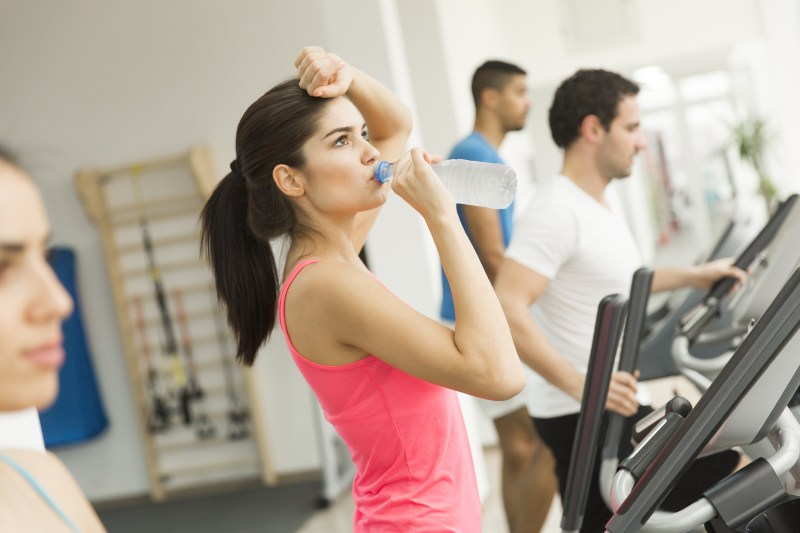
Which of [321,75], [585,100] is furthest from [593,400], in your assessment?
[585,100]

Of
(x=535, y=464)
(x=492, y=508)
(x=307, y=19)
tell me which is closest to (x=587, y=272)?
(x=535, y=464)

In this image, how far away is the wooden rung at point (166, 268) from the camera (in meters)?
5.00

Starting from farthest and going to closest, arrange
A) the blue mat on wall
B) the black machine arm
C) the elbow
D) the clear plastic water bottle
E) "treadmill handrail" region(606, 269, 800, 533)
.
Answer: the blue mat on wall
the black machine arm
the clear plastic water bottle
the elbow
"treadmill handrail" region(606, 269, 800, 533)

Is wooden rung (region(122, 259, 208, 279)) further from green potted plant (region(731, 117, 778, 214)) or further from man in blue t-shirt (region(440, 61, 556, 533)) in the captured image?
green potted plant (region(731, 117, 778, 214))

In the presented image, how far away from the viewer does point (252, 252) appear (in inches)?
58.9

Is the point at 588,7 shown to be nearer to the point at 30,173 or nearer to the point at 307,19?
the point at 307,19

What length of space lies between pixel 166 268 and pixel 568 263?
329 cm

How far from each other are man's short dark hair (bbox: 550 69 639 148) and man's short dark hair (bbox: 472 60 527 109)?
912mm

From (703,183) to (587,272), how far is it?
7831 mm

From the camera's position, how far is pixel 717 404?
3.36 feet

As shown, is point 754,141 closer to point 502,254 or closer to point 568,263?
point 502,254

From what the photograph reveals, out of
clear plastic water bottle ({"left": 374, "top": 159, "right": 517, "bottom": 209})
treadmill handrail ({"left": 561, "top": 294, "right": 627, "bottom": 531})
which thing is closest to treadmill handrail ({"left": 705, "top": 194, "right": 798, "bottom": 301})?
treadmill handrail ({"left": 561, "top": 294, "right": 627, "bottom": 531})

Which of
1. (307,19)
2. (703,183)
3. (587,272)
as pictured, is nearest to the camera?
(587,272)

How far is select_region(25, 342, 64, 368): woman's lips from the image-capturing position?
54cm
